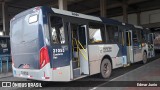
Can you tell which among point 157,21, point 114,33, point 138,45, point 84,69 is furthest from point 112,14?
point 84,69

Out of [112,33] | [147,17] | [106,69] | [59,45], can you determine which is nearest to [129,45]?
[112,33]

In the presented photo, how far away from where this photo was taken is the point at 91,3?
3066 cm

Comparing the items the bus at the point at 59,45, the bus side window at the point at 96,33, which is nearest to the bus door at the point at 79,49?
the bus at the point at 59,45

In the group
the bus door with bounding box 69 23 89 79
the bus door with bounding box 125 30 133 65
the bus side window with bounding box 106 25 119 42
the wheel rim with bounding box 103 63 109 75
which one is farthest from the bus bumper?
the bus door with bounding box 125 30 133 65

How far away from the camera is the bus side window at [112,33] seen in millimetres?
10922

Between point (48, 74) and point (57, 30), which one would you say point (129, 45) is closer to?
point (57, 30)

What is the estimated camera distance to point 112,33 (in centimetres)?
1134

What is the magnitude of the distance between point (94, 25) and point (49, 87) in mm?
3304

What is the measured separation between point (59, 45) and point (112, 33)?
4.36 metres

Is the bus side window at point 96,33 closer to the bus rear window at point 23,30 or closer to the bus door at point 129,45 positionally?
the bus rear window at point 23,30

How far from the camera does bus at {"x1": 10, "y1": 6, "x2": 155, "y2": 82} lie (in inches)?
291

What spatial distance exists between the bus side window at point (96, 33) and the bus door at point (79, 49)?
0.45m

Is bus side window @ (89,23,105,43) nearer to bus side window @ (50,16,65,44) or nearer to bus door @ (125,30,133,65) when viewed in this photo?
bus side window @ (50,16,65,44)

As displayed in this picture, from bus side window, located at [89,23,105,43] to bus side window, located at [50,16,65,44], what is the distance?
1.85 m
